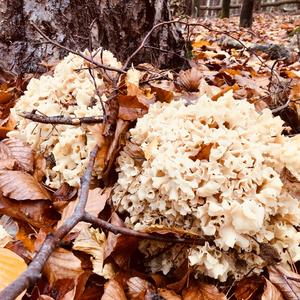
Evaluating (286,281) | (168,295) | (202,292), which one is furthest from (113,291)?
(286,281)

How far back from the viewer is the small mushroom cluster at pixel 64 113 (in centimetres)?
209

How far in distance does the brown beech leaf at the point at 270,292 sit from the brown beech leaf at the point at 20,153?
1258mm

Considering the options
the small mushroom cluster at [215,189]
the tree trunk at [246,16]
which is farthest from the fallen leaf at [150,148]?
the tree trunk at [246,16]

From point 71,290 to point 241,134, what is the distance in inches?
37.4

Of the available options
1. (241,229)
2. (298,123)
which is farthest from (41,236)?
(298,123)

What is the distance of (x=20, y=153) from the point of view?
2.29 metres

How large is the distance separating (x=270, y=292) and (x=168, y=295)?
0.39 meters

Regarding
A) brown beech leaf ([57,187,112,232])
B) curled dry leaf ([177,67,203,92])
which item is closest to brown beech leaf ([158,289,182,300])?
brown beech leaf ([57,187,112,232])

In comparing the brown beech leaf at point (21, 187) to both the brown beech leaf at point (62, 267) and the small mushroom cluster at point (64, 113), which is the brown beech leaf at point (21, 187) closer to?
the small mushroom cluster at point (64, 113)

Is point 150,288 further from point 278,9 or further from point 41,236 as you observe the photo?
point 278,9

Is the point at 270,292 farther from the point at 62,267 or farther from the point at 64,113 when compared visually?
the point at 64,113

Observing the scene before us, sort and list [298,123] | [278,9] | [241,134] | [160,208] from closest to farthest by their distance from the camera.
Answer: [160,208], [241,134], [298,123], [278,9]

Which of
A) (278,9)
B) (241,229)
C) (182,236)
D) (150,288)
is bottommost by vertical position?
(278,9)

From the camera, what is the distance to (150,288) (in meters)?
1.69
